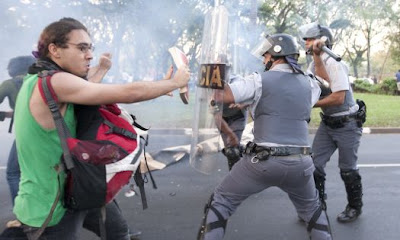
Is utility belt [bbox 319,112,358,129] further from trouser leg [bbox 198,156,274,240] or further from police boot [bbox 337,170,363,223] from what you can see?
trouser leg [bbox 198,156,274,240]

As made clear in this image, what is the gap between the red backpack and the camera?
5.14 feet

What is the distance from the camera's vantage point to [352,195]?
3.48 m

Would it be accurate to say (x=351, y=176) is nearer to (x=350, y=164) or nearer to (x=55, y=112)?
(x=350, y=164)

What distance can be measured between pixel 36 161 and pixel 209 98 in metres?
1.04

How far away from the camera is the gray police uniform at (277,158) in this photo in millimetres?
2354

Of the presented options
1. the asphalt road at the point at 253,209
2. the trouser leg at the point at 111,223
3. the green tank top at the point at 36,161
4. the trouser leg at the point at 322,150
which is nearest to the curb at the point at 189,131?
the asphalt road at the point at 253,209

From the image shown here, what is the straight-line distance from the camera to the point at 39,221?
5.45 ft

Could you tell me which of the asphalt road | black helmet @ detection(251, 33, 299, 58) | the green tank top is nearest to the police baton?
black helmet @ detection(251, 33, 299, 58)

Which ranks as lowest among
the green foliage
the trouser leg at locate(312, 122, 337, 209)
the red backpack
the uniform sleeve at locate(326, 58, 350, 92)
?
the green foliage

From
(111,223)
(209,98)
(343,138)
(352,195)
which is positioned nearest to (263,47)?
(209,98)

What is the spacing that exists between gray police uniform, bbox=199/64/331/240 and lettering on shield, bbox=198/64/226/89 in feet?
0.33

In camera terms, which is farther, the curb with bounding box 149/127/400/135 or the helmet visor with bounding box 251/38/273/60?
the curb with bounding box 149/127/400/135

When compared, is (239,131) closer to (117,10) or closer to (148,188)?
(148,188)

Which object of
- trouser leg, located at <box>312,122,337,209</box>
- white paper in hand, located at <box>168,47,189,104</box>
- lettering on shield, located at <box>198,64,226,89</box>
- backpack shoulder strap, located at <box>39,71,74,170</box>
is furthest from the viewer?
trouser leg, located at <box>312,122,337,209</box>
